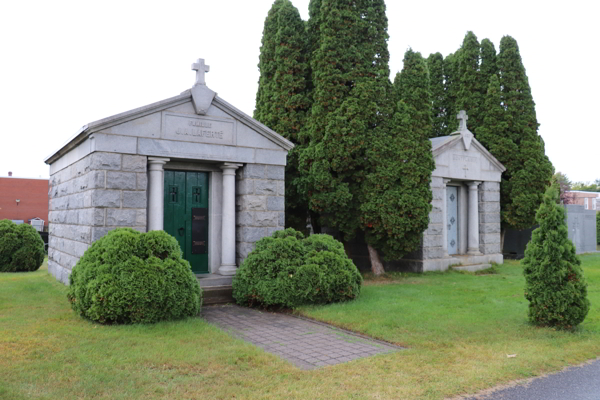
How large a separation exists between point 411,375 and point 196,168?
5.99 metres

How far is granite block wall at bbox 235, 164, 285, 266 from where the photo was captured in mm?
9305

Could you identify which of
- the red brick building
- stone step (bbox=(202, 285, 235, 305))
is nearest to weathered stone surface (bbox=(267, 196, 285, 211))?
stone step (bbox=(202, 285, 235, 305))

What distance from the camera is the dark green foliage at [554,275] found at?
633 centimetres

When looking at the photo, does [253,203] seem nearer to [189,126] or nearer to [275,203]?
[275,203]

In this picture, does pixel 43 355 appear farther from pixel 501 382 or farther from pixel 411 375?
pixel 501 382

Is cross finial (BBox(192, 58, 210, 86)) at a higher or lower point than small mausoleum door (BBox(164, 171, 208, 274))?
higher

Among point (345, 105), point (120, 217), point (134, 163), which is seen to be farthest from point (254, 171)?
point (345, 105)

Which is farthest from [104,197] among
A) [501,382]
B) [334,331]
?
[501,382]

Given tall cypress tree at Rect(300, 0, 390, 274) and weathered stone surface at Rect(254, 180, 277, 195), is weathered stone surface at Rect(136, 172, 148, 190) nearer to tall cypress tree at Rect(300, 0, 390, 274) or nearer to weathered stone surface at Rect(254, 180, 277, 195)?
weathered stone surface at Rect(254, 180, 277, 195)

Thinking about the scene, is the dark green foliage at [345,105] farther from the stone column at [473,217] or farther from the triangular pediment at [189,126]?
the stone column at [473,217]

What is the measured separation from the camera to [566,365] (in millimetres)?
5145

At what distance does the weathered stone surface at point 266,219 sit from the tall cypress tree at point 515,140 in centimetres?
918

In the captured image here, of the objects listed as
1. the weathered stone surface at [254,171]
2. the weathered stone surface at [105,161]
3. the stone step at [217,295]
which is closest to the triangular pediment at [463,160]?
the weathered stone surface at [254,171]

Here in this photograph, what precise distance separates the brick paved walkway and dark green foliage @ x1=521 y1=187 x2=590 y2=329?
7.55 ft
